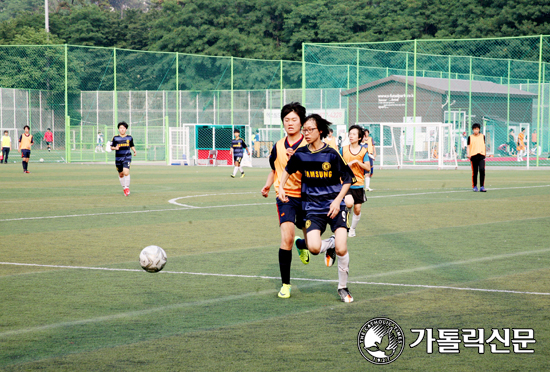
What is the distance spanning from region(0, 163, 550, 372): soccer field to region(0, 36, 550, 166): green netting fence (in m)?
25.4

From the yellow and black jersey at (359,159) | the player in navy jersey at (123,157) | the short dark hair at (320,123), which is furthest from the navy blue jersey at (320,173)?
the player in navy jersey at (123,157)

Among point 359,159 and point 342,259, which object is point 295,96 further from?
point 342,259

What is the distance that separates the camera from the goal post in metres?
37.4

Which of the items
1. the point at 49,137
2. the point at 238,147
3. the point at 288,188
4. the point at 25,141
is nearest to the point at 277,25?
the point at 49,137

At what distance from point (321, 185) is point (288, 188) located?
48cm

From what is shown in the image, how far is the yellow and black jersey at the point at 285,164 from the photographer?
6949 millimetres

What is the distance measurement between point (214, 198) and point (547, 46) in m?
23.5

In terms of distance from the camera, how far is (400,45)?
3934 cm

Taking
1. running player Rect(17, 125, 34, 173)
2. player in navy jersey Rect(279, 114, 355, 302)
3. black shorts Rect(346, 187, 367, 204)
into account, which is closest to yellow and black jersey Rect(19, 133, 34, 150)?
running player Rect(17, 125, 34, 173)

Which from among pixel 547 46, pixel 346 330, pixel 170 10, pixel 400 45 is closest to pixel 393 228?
pixel 346 330

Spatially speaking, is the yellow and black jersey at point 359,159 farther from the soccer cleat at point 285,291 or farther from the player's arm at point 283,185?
the soccer cleat at point 285,291

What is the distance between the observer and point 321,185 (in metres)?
6.60

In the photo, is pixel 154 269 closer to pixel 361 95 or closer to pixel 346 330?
pixel 346 330

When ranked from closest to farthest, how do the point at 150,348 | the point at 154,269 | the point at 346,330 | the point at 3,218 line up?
the point at 150,348
the point at 346,330
the point at 154,269
the point at 3,218
